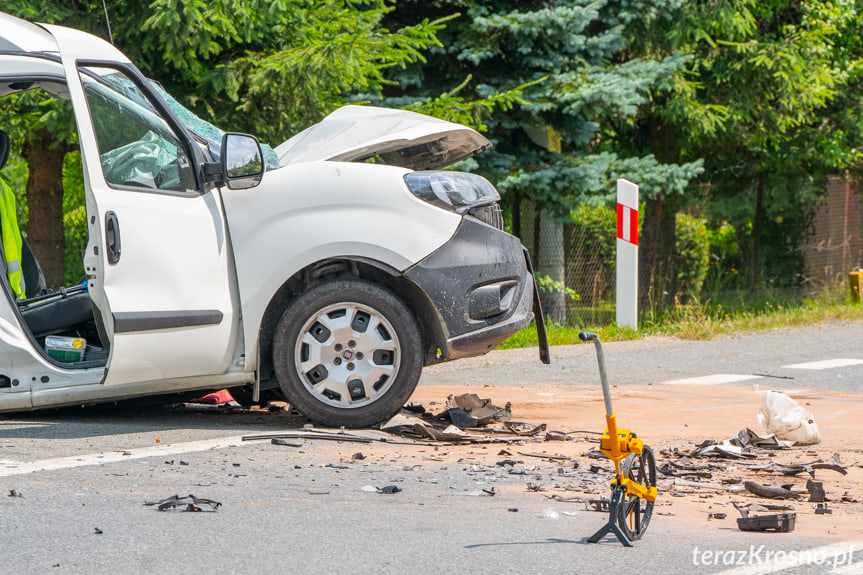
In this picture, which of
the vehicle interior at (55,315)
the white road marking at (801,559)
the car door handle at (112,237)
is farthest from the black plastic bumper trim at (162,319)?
the white road marking at (801,559)

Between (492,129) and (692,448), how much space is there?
324 inches

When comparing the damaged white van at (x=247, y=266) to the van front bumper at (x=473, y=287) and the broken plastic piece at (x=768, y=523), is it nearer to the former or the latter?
the van front bumper at (x=473, y=287)

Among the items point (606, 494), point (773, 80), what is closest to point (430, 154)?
point (606, 494)

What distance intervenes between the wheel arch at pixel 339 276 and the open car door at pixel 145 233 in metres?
0.22

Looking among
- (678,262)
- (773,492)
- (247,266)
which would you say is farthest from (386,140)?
(678,262)

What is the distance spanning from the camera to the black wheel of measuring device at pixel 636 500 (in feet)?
14.6

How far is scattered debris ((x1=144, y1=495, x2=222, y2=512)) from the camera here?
4980 mm

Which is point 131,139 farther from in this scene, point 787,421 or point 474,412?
point 787,421

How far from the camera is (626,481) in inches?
173

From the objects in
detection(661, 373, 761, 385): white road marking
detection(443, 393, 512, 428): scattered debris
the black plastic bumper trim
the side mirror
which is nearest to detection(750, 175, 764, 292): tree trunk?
detection(661, 373, 761, 385): white road marking

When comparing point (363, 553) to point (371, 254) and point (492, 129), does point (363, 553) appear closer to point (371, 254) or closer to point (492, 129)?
point (371, 254)

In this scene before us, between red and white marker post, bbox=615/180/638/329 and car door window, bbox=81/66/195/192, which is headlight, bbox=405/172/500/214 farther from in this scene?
red and white marker post, bbox=615/180/638/329

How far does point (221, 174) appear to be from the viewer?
21.9 ft

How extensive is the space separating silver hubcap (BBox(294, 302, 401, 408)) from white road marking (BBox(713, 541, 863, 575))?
2.71m
